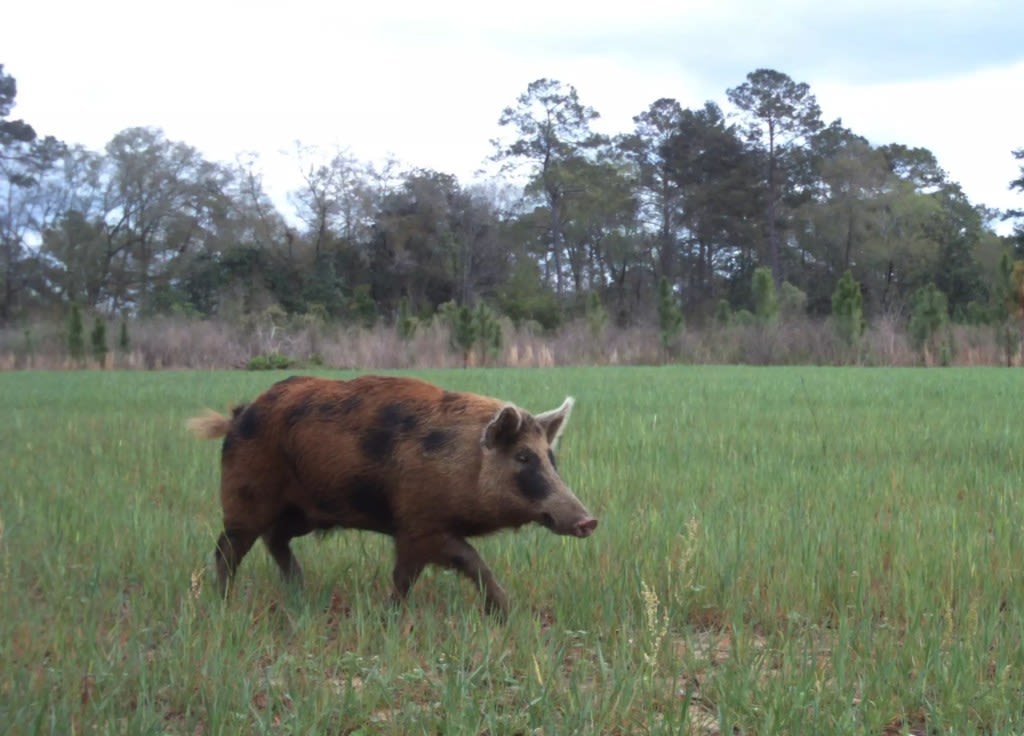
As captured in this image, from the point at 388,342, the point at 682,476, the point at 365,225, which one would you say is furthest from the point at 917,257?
the point at 682,476

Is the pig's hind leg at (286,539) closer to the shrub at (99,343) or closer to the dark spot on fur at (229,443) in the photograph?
the dark spot on fur at (229,443)

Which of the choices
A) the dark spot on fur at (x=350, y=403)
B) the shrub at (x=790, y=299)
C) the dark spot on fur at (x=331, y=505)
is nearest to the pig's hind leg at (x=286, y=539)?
the dark spot on fur at (x=331, y=505)

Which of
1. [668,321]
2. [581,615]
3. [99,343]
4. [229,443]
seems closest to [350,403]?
[229,443]

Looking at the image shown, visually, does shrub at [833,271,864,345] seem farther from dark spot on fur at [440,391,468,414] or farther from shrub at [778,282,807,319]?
dark spot on fur at [440,391,468,414]

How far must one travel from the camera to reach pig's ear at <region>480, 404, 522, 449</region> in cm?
393

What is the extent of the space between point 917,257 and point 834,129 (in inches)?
300

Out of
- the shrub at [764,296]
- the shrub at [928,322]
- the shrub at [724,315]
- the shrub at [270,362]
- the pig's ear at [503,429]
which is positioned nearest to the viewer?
the pig's ear at [503,429]

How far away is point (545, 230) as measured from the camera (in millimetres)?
51844

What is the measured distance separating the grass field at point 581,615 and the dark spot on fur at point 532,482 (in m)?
0.43

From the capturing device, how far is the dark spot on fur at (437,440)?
411 cm

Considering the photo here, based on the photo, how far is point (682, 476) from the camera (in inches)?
282

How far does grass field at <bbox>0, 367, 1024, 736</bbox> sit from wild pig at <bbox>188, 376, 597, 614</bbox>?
0.78 feet

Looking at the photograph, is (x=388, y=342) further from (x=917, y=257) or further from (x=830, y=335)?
(x=917, y=257)

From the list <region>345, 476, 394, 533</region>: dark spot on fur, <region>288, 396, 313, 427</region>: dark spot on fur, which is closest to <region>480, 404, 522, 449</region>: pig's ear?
<region>345, 476, 394, 533</region>: dark spot on fur
